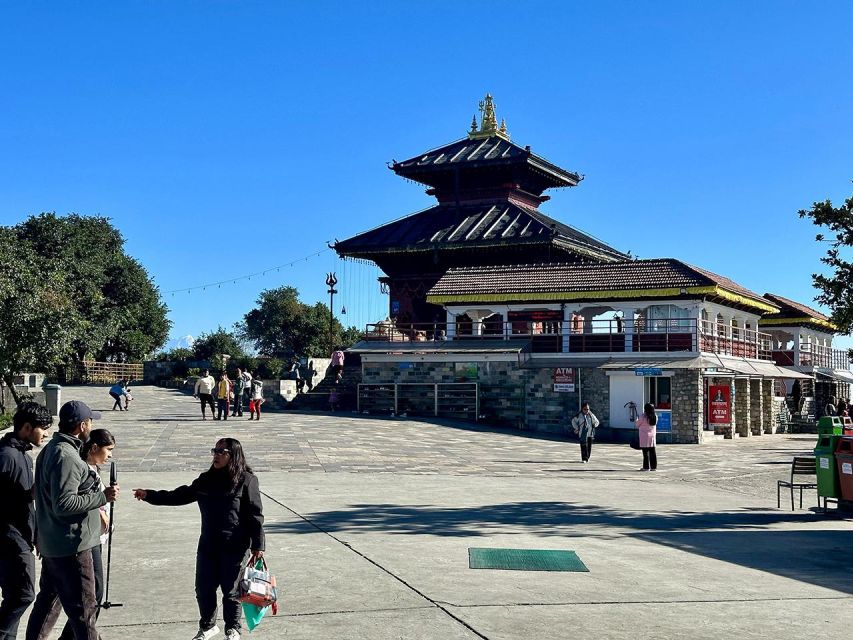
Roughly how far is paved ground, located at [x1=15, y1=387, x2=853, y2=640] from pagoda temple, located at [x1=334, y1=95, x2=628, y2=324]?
2392cm

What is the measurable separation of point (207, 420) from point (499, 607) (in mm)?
24296

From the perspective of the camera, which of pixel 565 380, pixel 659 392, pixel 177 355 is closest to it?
pixel 659 392

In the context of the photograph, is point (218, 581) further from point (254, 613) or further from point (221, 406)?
point (221, 406)

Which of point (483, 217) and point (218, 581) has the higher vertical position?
point (483, 217)

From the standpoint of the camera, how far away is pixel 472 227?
47750 mm

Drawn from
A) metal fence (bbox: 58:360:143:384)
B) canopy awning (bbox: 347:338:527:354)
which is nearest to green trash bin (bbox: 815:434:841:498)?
canopy awning (bbox: 347:338:527:354)

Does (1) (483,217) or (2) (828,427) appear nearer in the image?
(2) (828,427)

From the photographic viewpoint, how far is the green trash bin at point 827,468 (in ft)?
45.5

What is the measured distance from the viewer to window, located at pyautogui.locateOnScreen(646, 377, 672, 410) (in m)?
32.1

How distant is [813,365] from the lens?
48938mm

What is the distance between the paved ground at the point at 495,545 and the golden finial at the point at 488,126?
112 ft

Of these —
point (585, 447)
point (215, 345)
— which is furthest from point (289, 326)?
point (585, 447)

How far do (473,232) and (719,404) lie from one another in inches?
693

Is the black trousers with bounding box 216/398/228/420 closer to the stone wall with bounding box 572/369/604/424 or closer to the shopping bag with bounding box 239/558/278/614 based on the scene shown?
the stone wall with bounding box 572/369/604/424
